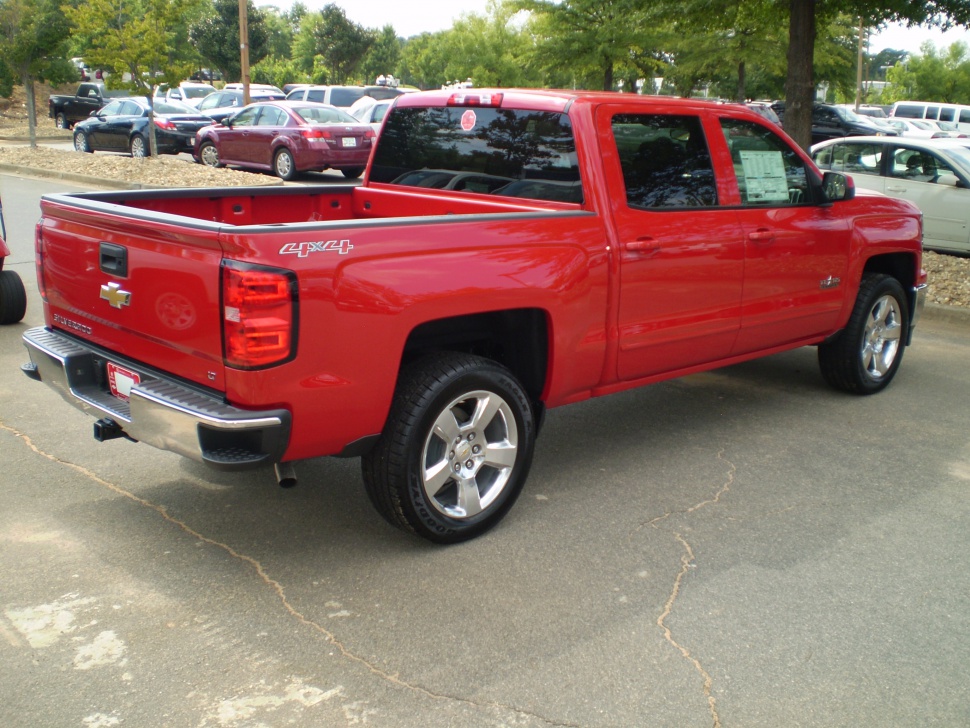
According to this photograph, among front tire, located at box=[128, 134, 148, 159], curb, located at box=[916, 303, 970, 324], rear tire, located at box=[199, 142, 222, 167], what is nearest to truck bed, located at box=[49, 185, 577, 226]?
curb, located at box=[916, 303, 970, 324]

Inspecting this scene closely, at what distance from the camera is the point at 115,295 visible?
12.8 ft

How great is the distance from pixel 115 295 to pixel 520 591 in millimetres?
1981

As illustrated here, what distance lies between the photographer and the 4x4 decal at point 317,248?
134 inches

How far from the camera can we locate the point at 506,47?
48.0m

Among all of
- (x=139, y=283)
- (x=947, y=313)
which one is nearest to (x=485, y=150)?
(x=139, y=283)

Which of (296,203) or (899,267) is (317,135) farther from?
(899,267)

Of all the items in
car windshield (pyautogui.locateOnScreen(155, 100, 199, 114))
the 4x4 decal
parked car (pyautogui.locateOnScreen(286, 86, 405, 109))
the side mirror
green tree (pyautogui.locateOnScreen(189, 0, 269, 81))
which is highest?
green tree (pyautogui.locateOnScreen(189, 0, 269, 81))

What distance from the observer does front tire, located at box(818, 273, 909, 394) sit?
6.32 meters

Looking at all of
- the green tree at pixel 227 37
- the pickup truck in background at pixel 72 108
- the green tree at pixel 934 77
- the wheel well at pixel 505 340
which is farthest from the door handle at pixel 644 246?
the green tree at pixel 227 37

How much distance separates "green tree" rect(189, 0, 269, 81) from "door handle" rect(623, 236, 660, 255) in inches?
2150

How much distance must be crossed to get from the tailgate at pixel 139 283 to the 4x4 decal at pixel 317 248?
0.25m

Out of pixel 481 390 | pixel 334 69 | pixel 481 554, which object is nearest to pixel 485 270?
pixel 481 390

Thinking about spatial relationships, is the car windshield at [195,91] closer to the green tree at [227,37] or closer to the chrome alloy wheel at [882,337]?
the green tree at [227,37]

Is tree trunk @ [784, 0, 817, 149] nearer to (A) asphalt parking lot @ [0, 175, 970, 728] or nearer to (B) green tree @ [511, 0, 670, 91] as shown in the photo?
(A) asphalt parking lot @ [0, 175, 970, 728]
